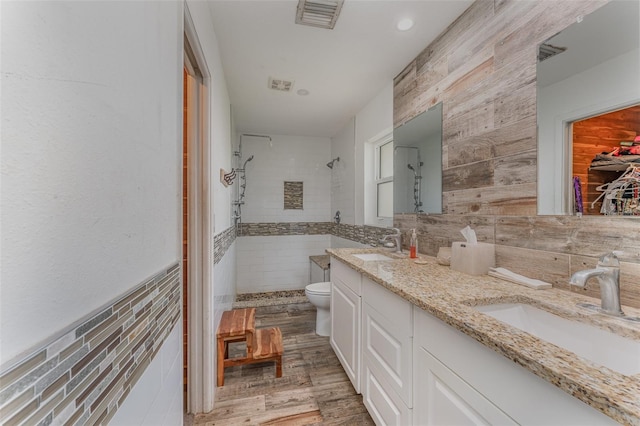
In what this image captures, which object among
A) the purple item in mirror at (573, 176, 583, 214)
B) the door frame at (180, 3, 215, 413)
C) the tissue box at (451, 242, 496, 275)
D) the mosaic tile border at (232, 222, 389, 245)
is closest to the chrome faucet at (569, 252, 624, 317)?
the purple item in mirror at (573, 176, 583, 214)

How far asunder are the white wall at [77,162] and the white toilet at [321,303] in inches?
73.5

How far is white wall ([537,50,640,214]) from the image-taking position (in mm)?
955

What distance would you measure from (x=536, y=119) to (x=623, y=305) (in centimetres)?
80

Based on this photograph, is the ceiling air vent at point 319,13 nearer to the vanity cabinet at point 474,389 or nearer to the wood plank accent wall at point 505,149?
the wood plank accent wall at point 505,149

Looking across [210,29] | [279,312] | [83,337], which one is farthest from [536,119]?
[279,312]

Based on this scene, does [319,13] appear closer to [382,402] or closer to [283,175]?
[382,402]

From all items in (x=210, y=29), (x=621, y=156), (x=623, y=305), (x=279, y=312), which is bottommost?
(x=279, y=312)

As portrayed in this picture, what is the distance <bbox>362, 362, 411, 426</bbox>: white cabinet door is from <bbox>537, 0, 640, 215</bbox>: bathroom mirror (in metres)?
1.07

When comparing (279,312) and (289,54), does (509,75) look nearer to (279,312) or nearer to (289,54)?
(289,54)

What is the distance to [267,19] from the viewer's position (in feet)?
5.53

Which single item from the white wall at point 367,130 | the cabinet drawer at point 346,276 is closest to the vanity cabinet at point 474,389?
the cabinet drawer at point 346,276

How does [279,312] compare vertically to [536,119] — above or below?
below

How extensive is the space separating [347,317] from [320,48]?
192cm

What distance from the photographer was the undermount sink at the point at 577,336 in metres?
0.79
